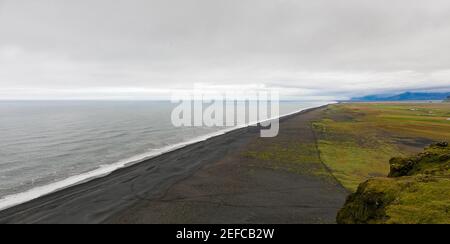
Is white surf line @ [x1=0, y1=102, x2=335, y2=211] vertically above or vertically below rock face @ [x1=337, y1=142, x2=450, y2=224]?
below

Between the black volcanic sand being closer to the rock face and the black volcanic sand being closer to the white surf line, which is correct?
the white surf line

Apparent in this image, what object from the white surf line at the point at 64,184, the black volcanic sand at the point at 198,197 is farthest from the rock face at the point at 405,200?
the white surf line at the point at 64,184

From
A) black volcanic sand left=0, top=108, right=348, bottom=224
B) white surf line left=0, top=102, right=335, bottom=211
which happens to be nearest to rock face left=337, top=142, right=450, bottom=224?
black volcanic sand left=0, top=108, right=348, bottom=224

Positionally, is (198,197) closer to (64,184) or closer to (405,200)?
(64,184)

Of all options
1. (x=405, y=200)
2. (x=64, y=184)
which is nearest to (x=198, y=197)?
(x=64, y=184)

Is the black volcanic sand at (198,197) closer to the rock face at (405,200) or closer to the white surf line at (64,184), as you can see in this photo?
the white surf line at (64,184)
